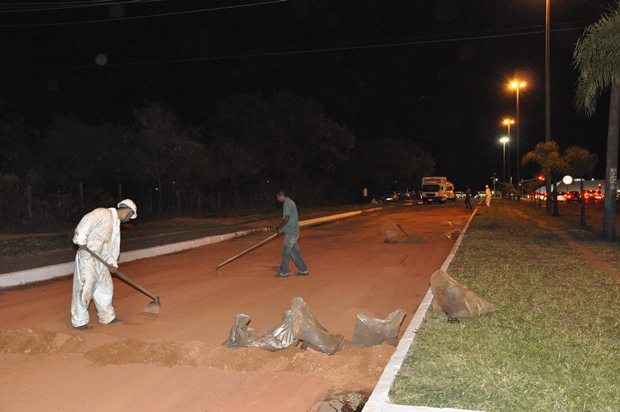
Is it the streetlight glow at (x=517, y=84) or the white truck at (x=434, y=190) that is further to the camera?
the white truck at (x=434, y=190)

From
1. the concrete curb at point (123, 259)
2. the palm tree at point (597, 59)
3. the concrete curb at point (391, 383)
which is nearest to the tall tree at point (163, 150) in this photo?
the concrete curb at point (123, 259)

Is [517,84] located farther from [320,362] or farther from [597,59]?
[320,362]

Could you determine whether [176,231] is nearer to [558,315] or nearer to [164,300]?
[164,300]

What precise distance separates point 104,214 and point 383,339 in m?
3.84

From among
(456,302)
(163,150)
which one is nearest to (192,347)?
(456,302)

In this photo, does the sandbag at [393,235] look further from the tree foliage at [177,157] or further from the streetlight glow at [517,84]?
the streetlight glow at [517,84]

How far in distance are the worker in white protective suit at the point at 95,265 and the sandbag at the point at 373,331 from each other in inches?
128

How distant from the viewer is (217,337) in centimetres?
737

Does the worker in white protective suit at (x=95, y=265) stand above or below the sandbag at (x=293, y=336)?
above

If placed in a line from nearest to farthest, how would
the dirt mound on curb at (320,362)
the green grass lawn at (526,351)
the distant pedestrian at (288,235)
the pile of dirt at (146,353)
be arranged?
1. the green grass lawn at (526,351)
2. the dirt mound on curb at (320,362)
3. the pile of dirt at (146,353)
4. the distant pedestrian at (288,235)

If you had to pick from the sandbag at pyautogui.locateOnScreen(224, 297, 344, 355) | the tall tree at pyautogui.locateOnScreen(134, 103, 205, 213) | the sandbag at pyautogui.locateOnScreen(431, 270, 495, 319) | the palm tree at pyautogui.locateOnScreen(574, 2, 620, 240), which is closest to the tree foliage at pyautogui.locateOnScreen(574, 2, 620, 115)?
the palm tree at pyautogui.locateOnScreen(574, 2, 620, 240)

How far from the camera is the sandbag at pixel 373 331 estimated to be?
6898 millimetres

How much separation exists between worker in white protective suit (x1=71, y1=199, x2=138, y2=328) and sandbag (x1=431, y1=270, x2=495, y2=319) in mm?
4054

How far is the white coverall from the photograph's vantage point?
787cm
